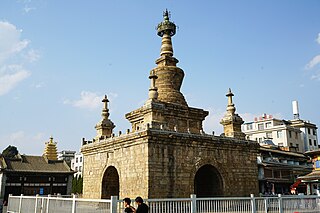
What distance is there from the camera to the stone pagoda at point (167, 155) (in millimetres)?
17969

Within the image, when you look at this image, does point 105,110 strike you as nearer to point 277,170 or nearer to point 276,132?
point 277,170

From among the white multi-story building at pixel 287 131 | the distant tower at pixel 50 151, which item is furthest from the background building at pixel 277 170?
the distant tower at pixel 50 151

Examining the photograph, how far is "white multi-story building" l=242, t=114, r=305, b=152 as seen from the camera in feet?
183

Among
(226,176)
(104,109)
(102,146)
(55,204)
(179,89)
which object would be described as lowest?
(55,204)

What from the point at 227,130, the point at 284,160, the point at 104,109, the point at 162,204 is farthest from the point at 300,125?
the point at 162,204

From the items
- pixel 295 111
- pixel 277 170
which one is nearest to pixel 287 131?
pixel 295 111

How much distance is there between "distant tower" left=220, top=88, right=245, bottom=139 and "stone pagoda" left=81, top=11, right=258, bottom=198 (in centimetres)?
19

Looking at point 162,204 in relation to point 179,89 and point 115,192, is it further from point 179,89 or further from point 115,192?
point 179,89

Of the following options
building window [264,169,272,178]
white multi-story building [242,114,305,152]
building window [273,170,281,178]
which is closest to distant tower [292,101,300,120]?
white multi-story building [242,114,305,152]

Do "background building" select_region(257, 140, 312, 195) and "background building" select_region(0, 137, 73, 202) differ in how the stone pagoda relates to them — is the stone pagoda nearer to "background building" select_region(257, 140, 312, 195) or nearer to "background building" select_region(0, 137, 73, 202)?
"background building" select_region(257, 140, 312, 195)

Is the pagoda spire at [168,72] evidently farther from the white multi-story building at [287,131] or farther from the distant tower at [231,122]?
the white multi-story building at [287,131]

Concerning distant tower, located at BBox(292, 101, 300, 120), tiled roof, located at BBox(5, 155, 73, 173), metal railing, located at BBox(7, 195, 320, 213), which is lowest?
metal railing, located at BBox(7, 195, 320, 213)

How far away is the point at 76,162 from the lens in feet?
249

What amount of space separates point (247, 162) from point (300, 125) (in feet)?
140
